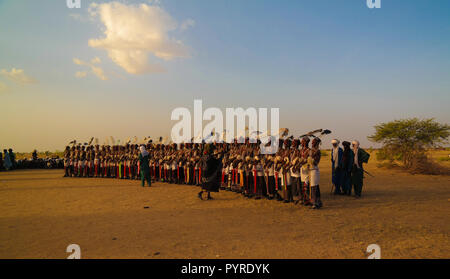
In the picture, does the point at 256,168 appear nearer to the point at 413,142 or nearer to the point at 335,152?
the point at 335,152

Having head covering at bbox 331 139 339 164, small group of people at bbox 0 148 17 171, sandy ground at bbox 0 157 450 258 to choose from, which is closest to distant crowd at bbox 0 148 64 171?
small group of people at bbox 0 148 17 171

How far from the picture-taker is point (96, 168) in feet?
60.7

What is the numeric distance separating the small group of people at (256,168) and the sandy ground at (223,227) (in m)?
0.62

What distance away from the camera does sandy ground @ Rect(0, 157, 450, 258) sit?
4738mm

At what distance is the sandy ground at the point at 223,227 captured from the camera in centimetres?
474

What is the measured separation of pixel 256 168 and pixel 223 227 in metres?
4.10

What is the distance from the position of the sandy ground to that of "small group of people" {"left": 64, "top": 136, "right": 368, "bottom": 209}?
619 mm

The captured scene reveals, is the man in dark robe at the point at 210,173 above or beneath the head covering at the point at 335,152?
beneath

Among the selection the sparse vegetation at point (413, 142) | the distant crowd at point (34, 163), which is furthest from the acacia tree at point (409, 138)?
the distant crowd at point (34, 163)

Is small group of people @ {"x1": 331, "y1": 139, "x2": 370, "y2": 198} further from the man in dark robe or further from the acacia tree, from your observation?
the acacia tree

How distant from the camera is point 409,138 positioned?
2100cm

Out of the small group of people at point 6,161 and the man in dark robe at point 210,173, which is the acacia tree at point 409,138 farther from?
the small group of people at point 6,161
